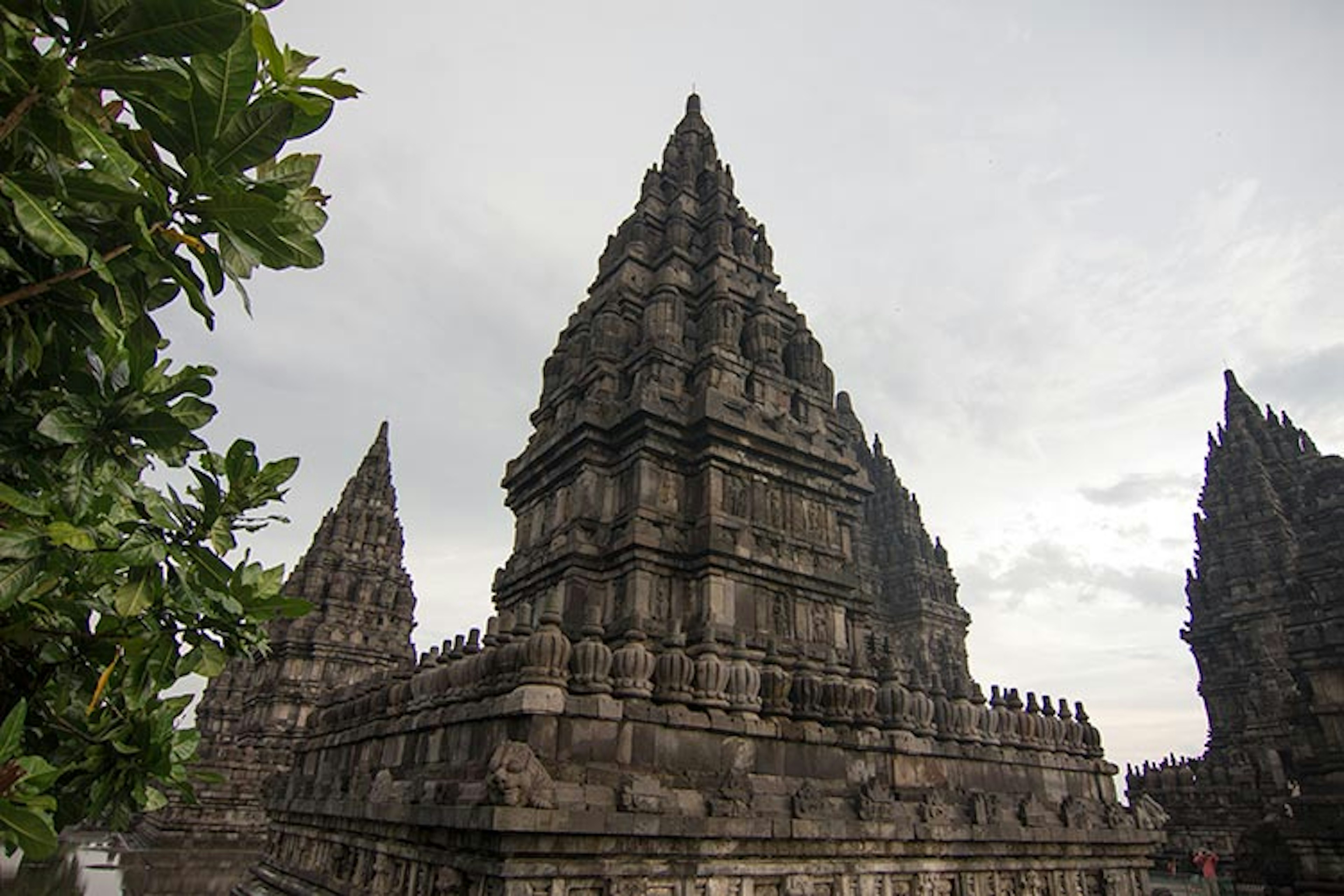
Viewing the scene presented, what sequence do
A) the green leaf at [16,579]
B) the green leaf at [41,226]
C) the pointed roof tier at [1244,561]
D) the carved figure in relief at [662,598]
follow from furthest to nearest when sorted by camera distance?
the pointed roof tier at [1244,561], the carved figure in relief at [662,598], the green leaf at [16,579], the green leaf at [41,226]

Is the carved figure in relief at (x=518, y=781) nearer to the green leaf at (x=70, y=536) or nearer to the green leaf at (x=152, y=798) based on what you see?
the green leaf at (x=152, y=798)

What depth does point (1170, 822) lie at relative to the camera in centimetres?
2812

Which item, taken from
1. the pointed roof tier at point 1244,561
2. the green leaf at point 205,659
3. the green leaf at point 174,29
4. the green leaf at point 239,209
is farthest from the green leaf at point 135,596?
the pointed roof tier at point 1244,561

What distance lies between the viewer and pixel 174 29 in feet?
8.07

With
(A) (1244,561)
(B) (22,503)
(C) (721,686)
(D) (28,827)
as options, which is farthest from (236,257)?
(A) (1244,561)

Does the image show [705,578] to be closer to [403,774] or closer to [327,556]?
[403,774]

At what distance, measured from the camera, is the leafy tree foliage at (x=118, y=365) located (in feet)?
8.10

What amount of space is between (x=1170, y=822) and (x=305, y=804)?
100 ft

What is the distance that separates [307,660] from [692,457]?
95.3ft

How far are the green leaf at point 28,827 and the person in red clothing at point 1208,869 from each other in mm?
27795

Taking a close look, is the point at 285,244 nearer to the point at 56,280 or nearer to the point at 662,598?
the point at 56,280

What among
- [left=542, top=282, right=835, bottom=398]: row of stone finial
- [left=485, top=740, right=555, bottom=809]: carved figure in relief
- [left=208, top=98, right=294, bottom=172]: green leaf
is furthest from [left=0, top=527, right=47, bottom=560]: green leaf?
[left=542, top=282, right=835, bottom=398]: row of stone finial

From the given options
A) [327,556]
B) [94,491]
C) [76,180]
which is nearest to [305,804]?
[94,491]

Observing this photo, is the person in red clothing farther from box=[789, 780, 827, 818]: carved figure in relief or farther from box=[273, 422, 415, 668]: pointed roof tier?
box=[273, 422, 415, 668]: pointed roof tier
